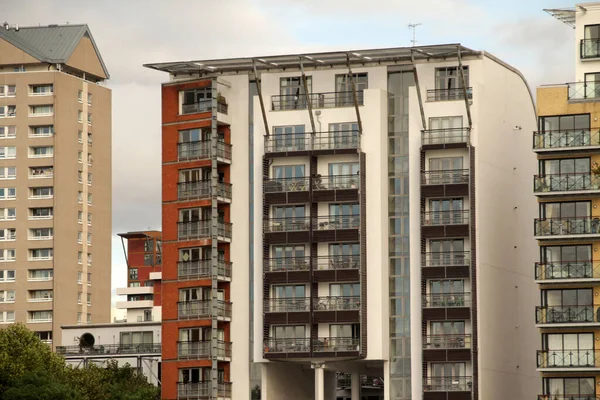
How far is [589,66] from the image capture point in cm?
11031

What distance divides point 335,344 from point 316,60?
21.4 metres

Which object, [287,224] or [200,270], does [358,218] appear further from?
[200,270]

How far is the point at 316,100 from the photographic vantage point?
11750cm

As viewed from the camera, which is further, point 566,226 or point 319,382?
point 319,382

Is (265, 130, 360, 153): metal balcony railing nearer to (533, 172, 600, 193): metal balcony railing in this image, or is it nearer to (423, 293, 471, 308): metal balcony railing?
(423, 293, 471, 308): metal balcony railing

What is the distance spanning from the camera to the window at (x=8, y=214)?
17575 cm

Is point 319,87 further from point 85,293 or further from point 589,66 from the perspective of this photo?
point 85,293

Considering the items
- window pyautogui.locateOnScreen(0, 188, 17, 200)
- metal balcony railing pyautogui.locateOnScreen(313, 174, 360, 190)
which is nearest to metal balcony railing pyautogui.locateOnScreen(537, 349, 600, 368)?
metal balcony railing pyautogui.locateOnScreen(313, 174, 360, 190)

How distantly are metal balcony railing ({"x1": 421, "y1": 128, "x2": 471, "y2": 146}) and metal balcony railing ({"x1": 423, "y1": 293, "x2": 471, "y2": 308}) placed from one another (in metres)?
11.2

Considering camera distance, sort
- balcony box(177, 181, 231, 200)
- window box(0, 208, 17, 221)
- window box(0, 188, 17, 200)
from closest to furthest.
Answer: balcony box(177, 181, 231, 200)
window box(0, 208, 17, 221)
window box(0, 188, 17, 200)

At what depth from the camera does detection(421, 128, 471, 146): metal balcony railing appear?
370ft

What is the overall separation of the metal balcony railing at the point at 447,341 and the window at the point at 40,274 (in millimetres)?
73779

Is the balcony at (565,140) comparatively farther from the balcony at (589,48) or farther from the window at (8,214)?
the window at (8,214)

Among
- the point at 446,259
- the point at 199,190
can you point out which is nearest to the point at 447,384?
the point at 446,259
